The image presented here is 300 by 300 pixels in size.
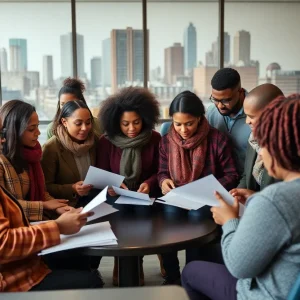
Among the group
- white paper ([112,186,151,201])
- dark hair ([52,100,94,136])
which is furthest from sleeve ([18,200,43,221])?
dark hair ([52,100,94,136])

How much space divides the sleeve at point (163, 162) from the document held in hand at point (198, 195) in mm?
356

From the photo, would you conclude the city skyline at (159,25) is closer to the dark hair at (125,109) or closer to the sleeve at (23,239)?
the dark hair at (125,109)

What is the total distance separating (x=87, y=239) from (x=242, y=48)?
4.89 metres

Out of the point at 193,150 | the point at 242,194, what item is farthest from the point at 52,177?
the point at 242,194

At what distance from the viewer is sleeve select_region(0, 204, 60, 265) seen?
4.96ft

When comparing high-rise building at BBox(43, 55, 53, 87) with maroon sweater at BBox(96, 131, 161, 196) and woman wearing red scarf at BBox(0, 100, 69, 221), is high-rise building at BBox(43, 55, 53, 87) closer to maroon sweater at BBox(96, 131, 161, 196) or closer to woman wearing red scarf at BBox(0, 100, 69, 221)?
maroon sweater at BBox(96, 131, 161, 196)

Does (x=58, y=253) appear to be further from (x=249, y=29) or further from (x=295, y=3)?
(x=295, y=3)

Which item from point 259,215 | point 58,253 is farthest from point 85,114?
point 259,215

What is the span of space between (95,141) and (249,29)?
4098 mm

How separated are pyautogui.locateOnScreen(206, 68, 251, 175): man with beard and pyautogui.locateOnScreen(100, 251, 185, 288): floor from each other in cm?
92

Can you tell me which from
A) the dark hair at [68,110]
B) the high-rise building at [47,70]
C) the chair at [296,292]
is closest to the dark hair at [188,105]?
the dark hair at [68,110]

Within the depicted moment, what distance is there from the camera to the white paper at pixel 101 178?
2.15m

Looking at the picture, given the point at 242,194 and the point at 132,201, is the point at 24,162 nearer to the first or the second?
the point at 132,201

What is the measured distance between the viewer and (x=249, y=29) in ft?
19.6
